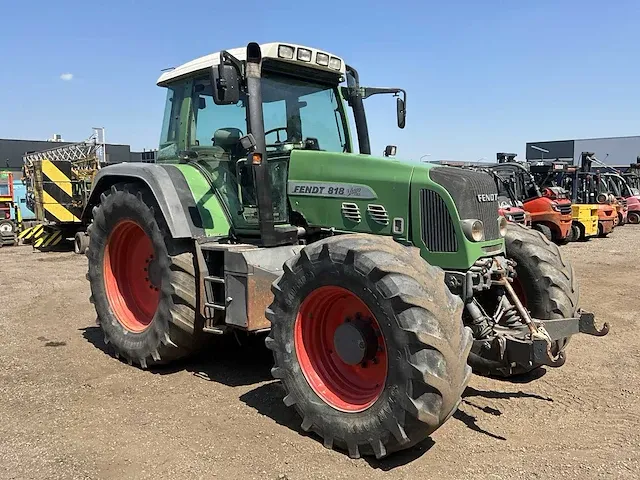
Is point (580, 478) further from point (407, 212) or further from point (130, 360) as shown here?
point (130, 360)

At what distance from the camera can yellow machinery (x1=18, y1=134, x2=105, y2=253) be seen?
49.5 feet

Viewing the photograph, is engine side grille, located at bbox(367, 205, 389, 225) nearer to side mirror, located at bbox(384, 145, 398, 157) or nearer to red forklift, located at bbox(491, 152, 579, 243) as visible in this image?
side mirror, located at bbox(384, 145, 398, 157)

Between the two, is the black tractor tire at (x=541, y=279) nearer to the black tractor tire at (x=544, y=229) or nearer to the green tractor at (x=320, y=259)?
the green tractor at (x=320, y=259)

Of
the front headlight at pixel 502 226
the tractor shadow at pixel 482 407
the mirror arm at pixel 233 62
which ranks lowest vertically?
the tractor shadow at pixel 482 407

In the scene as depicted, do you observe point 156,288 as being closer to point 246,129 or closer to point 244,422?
point 246,129

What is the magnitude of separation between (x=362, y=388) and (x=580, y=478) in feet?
4.67

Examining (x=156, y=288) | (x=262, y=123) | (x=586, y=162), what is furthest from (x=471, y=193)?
(x=586, y=162)

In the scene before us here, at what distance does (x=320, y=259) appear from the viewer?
3.92m

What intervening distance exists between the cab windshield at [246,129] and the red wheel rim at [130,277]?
93cm

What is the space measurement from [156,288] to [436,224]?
2806 mm

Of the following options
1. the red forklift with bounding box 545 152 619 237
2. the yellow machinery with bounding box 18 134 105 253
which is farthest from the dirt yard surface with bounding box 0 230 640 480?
the red forklift with bounding box 545 152 619 237

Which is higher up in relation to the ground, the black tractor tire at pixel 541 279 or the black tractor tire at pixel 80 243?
the black tractor tire at pixel 541 279

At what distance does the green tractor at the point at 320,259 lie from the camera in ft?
11.6

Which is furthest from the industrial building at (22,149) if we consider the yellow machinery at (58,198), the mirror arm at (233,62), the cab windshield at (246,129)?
the mirror arm at (233,62)
